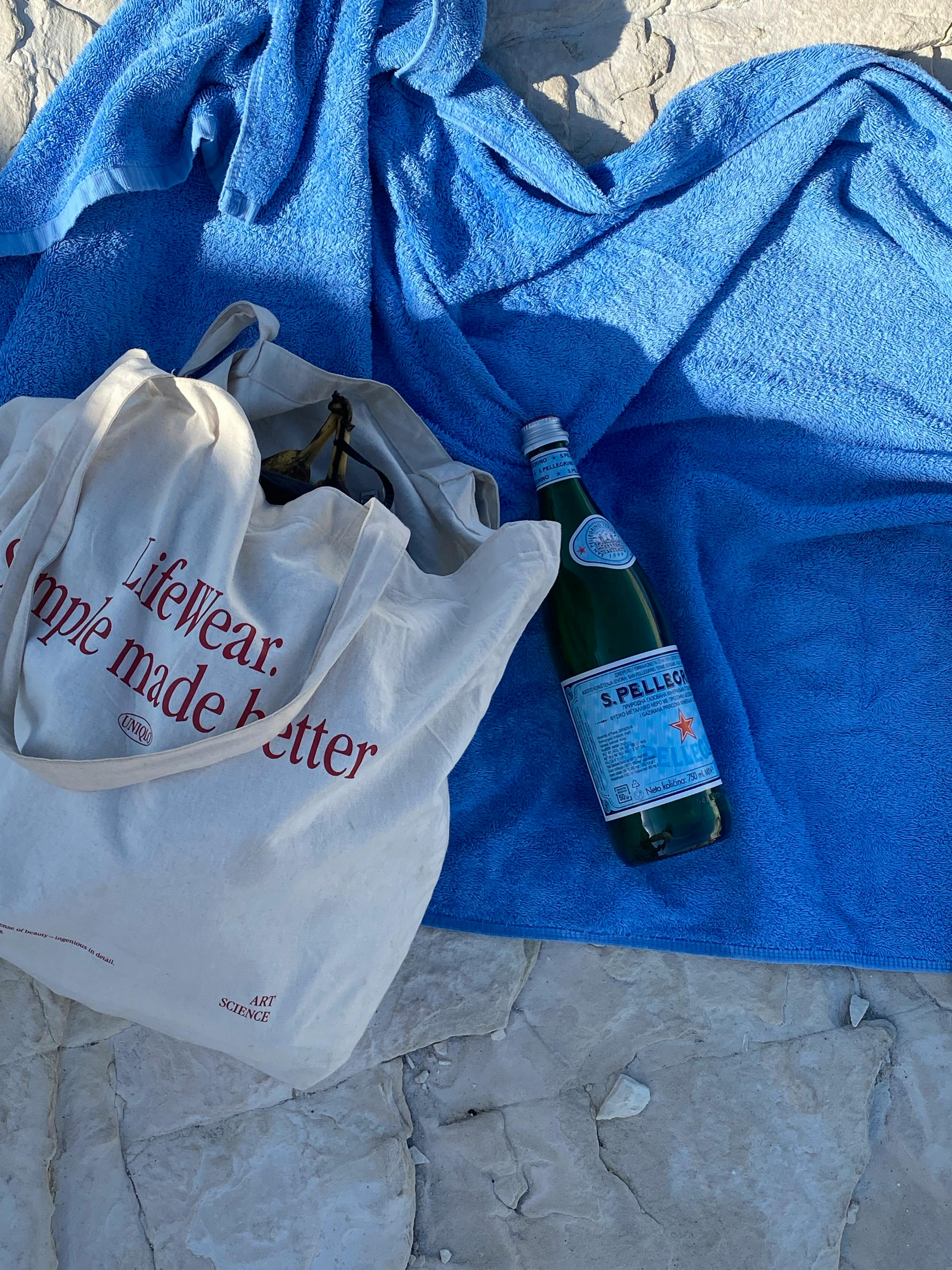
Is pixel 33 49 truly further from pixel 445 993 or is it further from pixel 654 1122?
pixel 654 1122

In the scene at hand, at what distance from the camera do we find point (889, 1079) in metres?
1.01

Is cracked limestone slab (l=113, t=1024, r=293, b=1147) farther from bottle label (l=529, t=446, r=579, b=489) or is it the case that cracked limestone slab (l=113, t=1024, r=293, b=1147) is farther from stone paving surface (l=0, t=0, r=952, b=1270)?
bottle label (l=529, t=446, r=579, b=489)

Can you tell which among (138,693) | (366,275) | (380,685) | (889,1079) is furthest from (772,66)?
(889,1079)

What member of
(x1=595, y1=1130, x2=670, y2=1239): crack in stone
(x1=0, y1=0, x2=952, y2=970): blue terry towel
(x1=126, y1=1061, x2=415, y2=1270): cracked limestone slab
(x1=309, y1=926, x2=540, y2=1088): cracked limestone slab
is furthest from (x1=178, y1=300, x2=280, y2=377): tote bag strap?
(x1=595, y1=1130, x2=670, y2=1239): crack in stone

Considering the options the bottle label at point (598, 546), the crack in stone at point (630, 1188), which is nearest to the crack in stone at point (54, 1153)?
the crack in stone at point (630, 1188)

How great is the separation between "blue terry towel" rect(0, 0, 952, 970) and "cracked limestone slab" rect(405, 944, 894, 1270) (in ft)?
0.22

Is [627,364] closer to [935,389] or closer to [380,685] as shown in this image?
[935,389]

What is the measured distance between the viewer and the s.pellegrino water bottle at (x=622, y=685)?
0.87m

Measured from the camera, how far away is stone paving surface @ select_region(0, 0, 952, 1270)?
93cm

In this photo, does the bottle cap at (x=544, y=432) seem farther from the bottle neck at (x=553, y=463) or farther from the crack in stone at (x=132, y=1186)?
the crack in stone at (x=132, y=1186)

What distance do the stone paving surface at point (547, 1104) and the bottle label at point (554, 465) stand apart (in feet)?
1.17

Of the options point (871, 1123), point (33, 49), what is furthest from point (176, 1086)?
point (33, 49)

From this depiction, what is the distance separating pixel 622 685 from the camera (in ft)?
2.89

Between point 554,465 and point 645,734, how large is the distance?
0.28 metres
